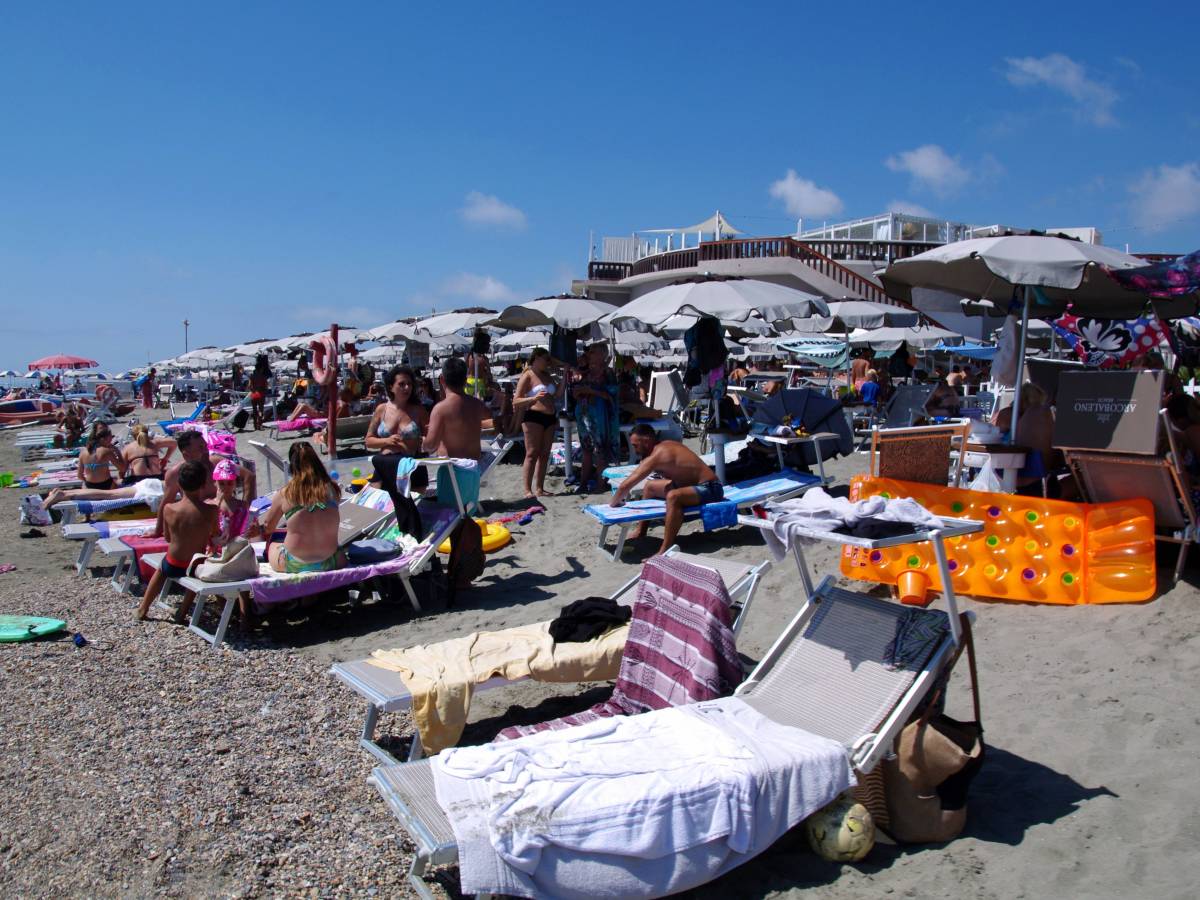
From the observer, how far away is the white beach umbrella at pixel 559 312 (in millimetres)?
11367

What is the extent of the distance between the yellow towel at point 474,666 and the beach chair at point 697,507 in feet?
8.89

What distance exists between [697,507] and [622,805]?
15.2 feet

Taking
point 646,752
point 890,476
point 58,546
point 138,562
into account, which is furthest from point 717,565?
point 58,546

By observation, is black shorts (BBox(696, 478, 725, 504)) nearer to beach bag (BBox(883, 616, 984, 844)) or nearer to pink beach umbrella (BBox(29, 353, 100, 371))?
beach bag (BBox(883, 616, 984, 844))

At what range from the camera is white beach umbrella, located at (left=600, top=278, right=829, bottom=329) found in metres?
9.30

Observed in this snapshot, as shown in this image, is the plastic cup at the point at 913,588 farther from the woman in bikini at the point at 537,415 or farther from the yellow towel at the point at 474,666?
the woman in bikini at the point at 537,415

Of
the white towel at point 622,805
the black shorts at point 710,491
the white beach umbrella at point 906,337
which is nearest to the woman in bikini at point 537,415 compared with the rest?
the black shorts at point 710,491

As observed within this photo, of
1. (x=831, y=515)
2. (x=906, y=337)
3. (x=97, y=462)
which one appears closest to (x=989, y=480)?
(x=831, y=515)

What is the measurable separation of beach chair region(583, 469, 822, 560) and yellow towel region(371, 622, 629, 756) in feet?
8.89

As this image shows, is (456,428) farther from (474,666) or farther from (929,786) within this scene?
(929,786)

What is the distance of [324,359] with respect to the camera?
32.5 feet

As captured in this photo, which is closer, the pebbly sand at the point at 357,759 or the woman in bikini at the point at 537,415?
the pebbly sand at the point at 357,759

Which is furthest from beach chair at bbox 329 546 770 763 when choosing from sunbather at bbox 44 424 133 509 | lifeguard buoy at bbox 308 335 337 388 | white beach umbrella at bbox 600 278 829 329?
sunbather at bbox 44 424 133 509

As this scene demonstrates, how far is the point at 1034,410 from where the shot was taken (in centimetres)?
673
